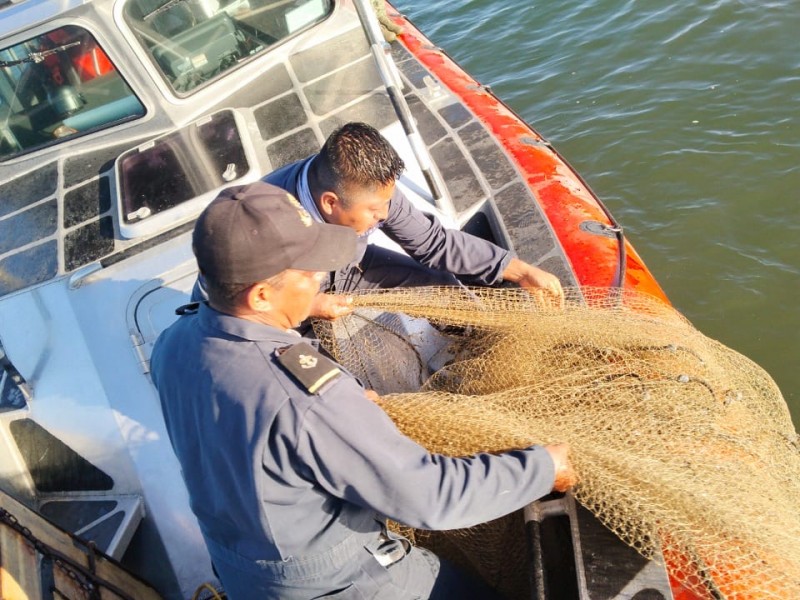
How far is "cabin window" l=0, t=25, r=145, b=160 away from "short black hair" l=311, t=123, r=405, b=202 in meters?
1.93

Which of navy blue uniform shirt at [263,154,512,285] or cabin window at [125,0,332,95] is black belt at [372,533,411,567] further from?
cabin window at [125,0,332,95]

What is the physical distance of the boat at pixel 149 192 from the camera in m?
3.05

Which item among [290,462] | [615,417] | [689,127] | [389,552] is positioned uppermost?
[290,462]

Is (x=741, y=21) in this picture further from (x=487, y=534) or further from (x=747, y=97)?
(x=487, y=534)

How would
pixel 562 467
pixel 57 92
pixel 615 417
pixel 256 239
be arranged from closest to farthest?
pixel 256 239 → pixel 562 467 → pixel 615 417 → pixel 57 92

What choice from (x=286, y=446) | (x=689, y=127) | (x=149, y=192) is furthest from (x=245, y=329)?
(x=689, y=127)

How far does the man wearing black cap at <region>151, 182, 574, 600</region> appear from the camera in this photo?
167 cm

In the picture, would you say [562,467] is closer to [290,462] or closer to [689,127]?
[290,462]

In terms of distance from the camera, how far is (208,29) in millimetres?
4234

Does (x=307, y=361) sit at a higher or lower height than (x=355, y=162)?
lower

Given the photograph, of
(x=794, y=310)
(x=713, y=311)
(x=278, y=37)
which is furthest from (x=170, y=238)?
(x=794, y=310)

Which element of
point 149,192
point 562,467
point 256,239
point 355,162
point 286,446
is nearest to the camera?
point 286,446

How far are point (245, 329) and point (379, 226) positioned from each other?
1485 millimetres

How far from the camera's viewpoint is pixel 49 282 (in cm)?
341
